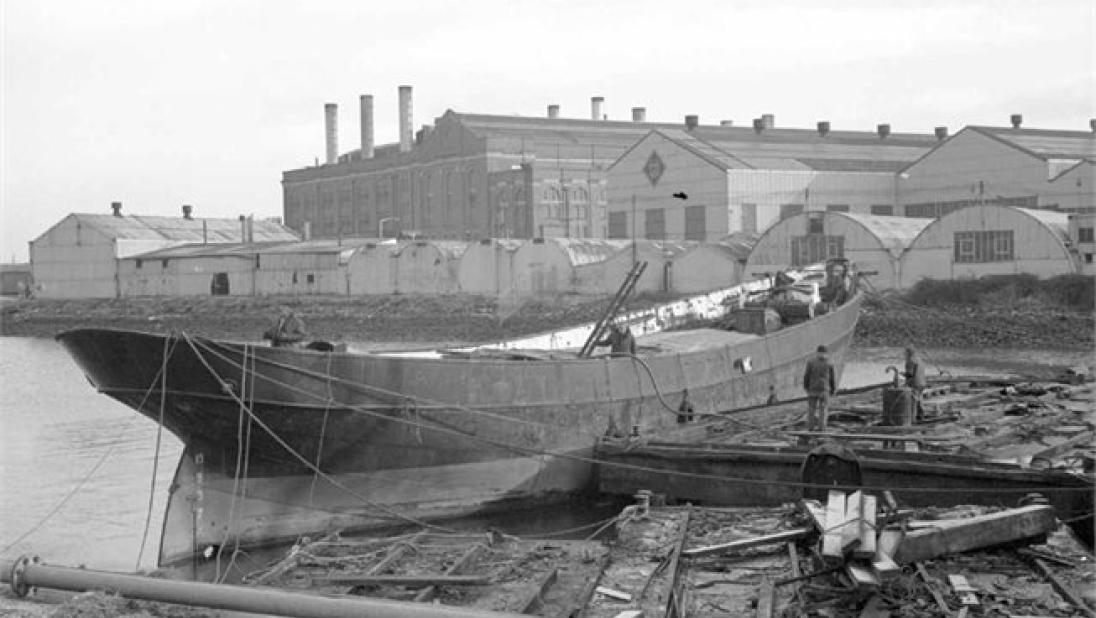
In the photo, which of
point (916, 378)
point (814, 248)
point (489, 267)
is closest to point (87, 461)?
point (916, 378)

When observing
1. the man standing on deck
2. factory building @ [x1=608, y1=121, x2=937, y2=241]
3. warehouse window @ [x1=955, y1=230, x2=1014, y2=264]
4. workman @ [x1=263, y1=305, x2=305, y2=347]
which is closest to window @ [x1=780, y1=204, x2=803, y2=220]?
factory building @ [x1=608, y1=121, x2=937, y2=241]

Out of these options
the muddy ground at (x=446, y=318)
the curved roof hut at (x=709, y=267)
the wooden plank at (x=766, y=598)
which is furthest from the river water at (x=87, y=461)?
the curved roof hut at (x=709, y=267)

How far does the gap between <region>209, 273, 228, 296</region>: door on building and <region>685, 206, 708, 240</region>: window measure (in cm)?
2525

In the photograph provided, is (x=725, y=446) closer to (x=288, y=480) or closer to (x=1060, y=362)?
(x=288, y=480)

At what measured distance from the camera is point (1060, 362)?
125 feet

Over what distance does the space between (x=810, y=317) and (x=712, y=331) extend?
3.48 metres

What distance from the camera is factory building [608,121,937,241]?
5744cm

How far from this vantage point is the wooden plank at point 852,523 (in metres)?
10.2

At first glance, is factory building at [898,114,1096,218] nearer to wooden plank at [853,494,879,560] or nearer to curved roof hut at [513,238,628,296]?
curved roof hut at [513,238,628,296]

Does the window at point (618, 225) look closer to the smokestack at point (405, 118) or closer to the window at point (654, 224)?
the window at point (654, 224)

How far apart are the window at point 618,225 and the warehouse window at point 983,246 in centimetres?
2005

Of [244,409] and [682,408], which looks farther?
[682,408]

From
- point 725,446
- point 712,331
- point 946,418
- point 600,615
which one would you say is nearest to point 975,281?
point 712,331

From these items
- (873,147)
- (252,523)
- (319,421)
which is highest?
(873,147)
